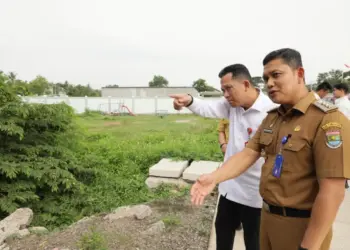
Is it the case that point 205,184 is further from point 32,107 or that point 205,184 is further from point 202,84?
point 202,84

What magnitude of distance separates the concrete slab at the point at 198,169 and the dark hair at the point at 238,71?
2702mm

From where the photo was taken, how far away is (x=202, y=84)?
165 feet

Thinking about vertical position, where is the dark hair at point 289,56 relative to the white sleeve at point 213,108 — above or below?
above

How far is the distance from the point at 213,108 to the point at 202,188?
105 cm

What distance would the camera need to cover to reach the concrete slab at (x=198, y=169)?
15.3ft

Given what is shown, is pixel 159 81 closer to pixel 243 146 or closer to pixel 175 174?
pixel 175 174

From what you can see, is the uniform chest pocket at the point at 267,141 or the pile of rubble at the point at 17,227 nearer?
the uniform chest pocket at the point at 267,141

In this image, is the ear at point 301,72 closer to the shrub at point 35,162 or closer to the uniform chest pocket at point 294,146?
the uniform chest pocket at point 294,146

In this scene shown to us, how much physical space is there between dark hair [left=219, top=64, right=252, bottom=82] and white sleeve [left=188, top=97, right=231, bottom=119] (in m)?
0.31

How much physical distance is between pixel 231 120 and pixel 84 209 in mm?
2905

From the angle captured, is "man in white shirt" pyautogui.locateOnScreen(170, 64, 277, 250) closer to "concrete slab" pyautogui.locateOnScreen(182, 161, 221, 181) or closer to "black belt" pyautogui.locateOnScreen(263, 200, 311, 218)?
"black belt" pyautogui.locateOnScreen(263, 200, 311, 218)

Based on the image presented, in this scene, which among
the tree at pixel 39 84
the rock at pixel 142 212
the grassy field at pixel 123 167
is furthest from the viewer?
the tree at pixel 39 84

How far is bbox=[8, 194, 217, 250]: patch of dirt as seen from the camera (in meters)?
2.71

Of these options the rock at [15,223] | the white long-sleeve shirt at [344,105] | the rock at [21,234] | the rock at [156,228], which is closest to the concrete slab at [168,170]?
the rock at [156,228]
